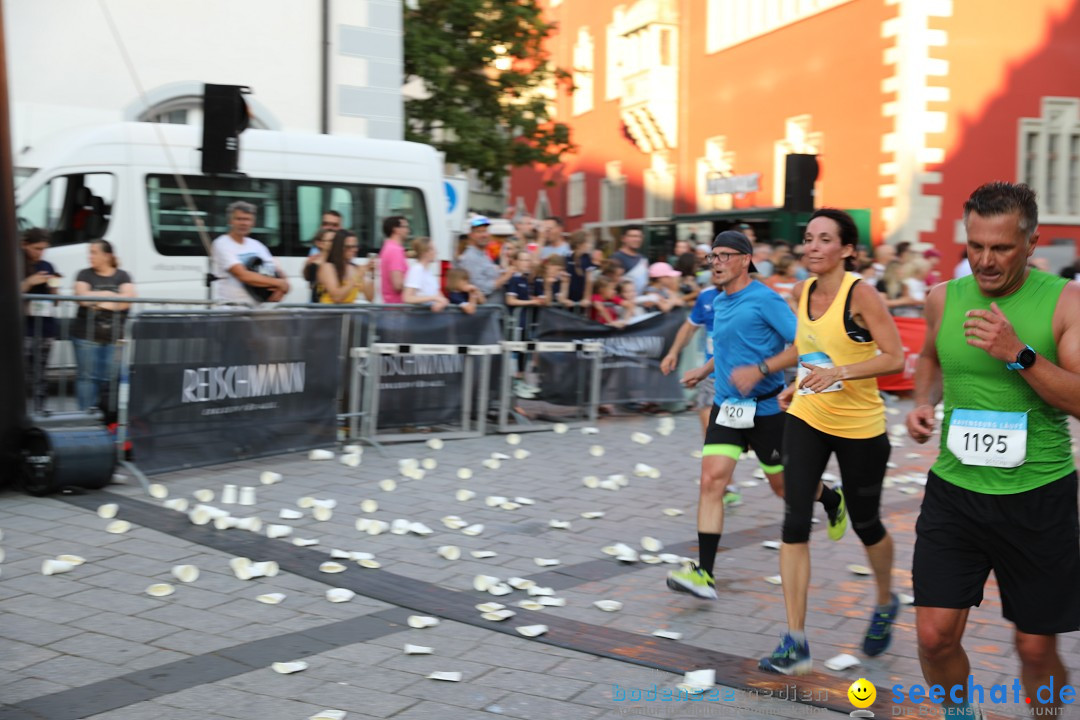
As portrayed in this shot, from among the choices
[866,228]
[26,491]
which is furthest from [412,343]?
[866,228]

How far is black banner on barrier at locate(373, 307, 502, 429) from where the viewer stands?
31.5ft

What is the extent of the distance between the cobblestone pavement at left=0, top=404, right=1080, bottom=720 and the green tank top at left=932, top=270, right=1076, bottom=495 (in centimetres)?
114

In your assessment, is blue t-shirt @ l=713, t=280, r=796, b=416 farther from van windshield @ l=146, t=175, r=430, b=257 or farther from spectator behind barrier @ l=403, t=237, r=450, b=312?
van windshield @ l=146, t=175, r=430, b=257

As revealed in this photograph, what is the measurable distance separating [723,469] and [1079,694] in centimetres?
185

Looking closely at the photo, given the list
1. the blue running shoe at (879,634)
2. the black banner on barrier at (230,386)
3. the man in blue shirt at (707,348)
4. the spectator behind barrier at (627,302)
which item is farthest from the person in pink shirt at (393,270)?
the blue running shoe at (879,634)

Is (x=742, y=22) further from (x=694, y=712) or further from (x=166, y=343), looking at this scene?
(x=694, y=712)

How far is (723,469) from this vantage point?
5.57 m

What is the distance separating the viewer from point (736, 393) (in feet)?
18.7

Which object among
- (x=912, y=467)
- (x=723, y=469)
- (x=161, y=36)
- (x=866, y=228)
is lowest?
(x=912, y=467)

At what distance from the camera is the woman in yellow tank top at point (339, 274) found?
10203mm

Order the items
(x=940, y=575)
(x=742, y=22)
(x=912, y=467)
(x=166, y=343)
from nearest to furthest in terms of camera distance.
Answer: (x=940, y=575) → (x=166, y=343) → (x=912, y=467) → (x=742, y=22)

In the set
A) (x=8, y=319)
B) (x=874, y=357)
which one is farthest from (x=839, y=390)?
(x=8, y=319)

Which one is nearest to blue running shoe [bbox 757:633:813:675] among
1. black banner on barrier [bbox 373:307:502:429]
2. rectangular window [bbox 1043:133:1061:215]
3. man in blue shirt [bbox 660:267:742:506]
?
man in blue shirt [bbox 660:267:742:506]

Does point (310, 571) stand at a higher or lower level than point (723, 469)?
lower
